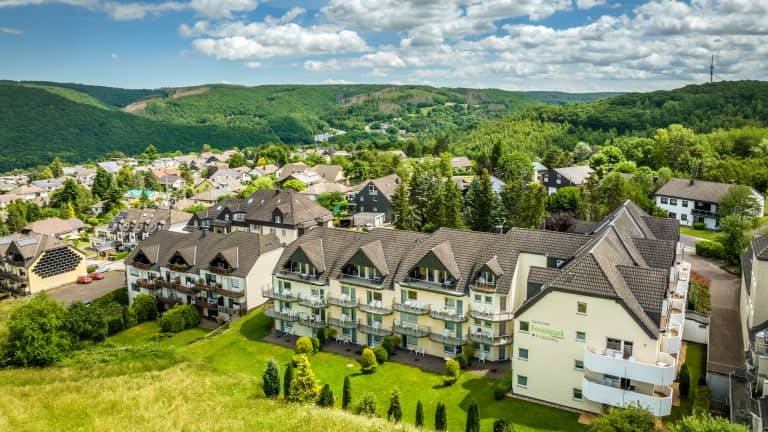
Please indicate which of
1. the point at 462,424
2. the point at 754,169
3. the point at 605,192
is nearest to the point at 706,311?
the point at 462,424

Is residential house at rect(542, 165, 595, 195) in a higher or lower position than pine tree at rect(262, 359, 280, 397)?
higher

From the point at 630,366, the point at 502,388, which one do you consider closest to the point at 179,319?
the point at 502,388

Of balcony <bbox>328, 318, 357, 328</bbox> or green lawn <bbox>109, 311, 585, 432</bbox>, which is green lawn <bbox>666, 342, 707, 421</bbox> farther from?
balcony <bbox>328, 318, 357, 328</bbox>

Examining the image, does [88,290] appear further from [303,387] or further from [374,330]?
[303,387]

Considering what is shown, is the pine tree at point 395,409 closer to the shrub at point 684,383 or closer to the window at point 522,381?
the window at point 522,381

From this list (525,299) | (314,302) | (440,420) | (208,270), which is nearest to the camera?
(440,420)

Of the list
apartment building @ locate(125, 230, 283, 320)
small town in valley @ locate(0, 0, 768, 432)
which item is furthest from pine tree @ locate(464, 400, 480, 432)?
apartment building @ locate(125, 230, 283, 320)

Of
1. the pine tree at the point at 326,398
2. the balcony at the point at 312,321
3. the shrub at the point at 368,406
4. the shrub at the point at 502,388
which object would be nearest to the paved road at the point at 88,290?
the balcony at the point at 312,321

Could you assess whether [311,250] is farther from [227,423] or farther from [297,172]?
[297,172]
